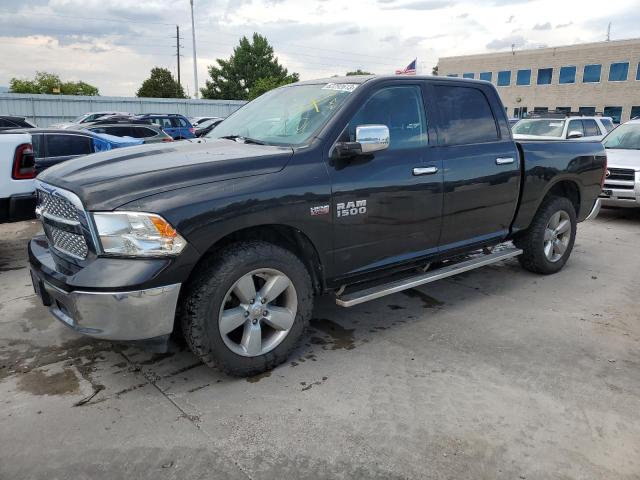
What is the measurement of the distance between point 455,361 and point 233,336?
1.56m

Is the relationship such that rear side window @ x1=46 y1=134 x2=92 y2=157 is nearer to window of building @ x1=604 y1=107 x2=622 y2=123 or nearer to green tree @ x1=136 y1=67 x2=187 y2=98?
window of building @ x1=604 y1=107 x2=622 y2=123

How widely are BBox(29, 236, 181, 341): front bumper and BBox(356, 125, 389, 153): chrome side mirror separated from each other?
1487mm

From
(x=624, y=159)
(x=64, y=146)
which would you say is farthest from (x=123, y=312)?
(x=624, y=159)

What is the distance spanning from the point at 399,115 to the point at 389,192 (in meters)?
0.66

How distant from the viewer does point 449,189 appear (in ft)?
13.6

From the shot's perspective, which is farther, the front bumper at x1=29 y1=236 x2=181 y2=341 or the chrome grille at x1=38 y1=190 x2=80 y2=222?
the chrome grille at x1=38 y1=190 x2=80 y2=222

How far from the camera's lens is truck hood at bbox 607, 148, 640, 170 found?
8.59 meters

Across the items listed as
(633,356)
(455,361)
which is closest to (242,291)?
(455,361)

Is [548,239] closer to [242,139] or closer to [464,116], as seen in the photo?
[464,116]

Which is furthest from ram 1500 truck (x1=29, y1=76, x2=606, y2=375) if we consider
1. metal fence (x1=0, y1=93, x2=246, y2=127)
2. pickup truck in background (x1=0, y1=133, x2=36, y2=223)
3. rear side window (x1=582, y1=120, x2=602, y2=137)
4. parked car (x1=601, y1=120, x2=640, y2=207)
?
metal fence (x1=0, y1=93, x2=246, y2=127)

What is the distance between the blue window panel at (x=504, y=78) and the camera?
2185 inches

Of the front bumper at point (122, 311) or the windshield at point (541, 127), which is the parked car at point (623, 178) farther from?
the front bumper at point (122, 311)

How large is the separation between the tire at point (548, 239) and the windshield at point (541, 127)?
7540 mm

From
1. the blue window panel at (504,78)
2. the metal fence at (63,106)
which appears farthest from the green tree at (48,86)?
the blue window panel at (504,78)
